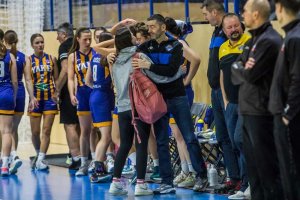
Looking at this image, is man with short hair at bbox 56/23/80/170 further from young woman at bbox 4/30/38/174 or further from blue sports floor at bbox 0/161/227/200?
young woman at bbox 4/30/38/174

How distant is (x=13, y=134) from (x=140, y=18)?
8.80ft

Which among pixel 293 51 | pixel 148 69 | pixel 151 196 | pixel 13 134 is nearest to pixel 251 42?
pixel 293 51

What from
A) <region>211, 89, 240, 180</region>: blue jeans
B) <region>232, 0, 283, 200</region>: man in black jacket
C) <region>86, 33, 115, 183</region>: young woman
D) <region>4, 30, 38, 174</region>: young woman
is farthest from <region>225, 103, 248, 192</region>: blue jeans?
<region>4, 30, 38, 174</region>: young woman

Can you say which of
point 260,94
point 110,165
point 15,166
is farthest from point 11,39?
point 260,94

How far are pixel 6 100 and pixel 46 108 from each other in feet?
2.64

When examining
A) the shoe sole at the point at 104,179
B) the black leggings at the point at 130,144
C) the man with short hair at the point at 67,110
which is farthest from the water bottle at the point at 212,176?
the man with short hair at the point at 67,110

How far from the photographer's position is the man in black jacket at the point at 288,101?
18.5 ft

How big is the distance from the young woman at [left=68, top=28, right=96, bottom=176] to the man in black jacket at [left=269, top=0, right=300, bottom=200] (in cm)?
523

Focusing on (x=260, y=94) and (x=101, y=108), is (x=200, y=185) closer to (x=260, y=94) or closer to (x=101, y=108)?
(x=101, y=108)

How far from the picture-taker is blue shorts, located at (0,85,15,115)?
11070mm

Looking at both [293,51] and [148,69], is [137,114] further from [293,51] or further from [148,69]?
[293,51]

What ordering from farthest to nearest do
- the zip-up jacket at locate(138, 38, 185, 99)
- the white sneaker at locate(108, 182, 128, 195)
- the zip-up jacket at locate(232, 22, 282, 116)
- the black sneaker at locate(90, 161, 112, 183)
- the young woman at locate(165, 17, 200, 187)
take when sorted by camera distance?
1. the black sneaker at locate(90, 161, 112, 183)
2. the young woman at locate(165, 17, 200, 187)
3. the white sneaker at locate(108, 182, 128, 195)
4. the zip-up jacket at locate(138, 38, 185, 99)
5. the zip-up jacket at locate(232, 22, 282, 116)

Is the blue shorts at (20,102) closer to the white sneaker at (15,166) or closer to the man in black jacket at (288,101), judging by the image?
the white sneaker at (15,166)

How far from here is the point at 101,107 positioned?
10.2 meters
